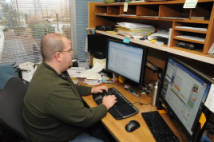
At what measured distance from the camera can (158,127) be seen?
3.33ft

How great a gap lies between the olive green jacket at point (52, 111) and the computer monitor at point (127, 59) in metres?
0.45

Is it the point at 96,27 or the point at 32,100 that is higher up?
the point at 96,27

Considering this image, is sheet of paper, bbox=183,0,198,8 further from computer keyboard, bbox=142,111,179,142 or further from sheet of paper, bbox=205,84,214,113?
computer keyboard, bbox=142,111,179,142

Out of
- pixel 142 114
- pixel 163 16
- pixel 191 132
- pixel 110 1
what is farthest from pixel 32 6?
pixel 191 132

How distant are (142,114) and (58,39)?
795mm

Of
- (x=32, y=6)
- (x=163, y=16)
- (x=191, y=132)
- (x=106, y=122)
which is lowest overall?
(x=106, y=122)

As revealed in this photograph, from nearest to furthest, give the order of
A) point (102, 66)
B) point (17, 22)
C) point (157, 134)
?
point (157, 134) < point (102, 66) < point (17, 22)

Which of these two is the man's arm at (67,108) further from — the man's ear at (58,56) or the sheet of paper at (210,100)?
Result: the sheet of paper at (210,100)

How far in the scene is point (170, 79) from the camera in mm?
1073

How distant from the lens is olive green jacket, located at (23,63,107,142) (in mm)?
953

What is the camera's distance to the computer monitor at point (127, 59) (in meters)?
1.32

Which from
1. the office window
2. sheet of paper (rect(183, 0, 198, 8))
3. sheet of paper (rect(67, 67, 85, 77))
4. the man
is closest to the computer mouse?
the man

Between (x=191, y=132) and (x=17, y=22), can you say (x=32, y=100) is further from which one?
(x=17, y=22)

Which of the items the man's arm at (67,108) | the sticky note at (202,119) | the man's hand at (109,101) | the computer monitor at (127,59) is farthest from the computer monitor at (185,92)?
the man's arm at (67,108)
